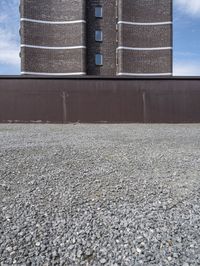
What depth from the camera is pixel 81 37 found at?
1073 inches

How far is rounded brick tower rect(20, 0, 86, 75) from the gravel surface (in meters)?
22.6

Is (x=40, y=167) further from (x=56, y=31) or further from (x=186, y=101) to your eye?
(x=56, y=31)

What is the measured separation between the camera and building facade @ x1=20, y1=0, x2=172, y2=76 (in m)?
26.9

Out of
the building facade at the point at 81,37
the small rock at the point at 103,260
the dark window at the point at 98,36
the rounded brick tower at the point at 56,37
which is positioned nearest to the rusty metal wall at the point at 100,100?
the building facade at the point at 81,37

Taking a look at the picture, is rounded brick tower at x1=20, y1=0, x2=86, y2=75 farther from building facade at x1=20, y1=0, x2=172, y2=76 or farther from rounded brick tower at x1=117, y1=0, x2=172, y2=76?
rounded brick tower at x1=117, y1=0, x2=172, y2=76

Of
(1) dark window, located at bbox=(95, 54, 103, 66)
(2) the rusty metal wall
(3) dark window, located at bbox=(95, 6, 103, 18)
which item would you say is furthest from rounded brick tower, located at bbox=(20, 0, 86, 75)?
(2) the rusty metal wall

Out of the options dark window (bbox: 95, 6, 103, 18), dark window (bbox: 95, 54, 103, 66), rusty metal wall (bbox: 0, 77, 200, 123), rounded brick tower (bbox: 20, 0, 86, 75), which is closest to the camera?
rusty metal wall (bbox: 0, 77, 200, 123)

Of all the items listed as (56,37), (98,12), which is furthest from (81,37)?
(98,12)

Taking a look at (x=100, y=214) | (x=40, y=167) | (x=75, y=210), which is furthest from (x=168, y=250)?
(x=40, y=167)

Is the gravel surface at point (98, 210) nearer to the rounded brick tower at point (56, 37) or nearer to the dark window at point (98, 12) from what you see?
the rounded brick tower at point (56, 37)

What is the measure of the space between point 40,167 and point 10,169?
52cm

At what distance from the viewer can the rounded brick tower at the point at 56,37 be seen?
26.9 meters

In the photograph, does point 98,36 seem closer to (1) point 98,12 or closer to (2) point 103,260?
(1) point 98,12

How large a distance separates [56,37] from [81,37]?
2.47 m
